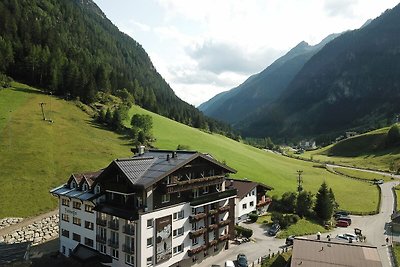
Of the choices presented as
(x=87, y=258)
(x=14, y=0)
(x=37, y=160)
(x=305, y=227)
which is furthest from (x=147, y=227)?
(x=14, y=0)

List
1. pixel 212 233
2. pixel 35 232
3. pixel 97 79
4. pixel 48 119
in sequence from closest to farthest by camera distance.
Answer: pixel 212 233 < pixel 35 232 < pixel 48 119 < pixel 97 79

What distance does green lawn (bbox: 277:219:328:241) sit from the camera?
204 feet

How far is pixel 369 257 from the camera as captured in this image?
135 ft

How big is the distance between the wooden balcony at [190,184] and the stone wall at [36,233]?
2659 centimetres

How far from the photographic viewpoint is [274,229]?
205 ft

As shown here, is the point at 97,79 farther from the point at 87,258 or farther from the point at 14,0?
the point at 87,258

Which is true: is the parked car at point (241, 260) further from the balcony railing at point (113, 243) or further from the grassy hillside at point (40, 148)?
the grassy hillside at point (40, 148)

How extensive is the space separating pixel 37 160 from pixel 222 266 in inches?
1908

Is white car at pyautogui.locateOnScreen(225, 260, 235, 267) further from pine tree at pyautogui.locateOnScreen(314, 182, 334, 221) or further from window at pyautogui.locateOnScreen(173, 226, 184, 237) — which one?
pine tree at pyautogui.locateOnScreen(314, 182, 334, 221)

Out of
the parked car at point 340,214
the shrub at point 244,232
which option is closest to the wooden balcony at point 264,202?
the parked car at point 340,214

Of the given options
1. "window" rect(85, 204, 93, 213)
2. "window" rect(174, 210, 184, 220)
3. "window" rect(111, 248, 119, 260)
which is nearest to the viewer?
"window" rect(111, 248, 119, 260)

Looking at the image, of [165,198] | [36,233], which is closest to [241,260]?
[165,198]

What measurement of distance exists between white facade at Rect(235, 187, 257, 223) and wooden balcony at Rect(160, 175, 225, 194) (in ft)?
52.7

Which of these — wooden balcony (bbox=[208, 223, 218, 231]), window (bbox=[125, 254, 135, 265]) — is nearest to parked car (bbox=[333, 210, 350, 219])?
wooden balcony (bbox=[208, 223, 218, 231])
